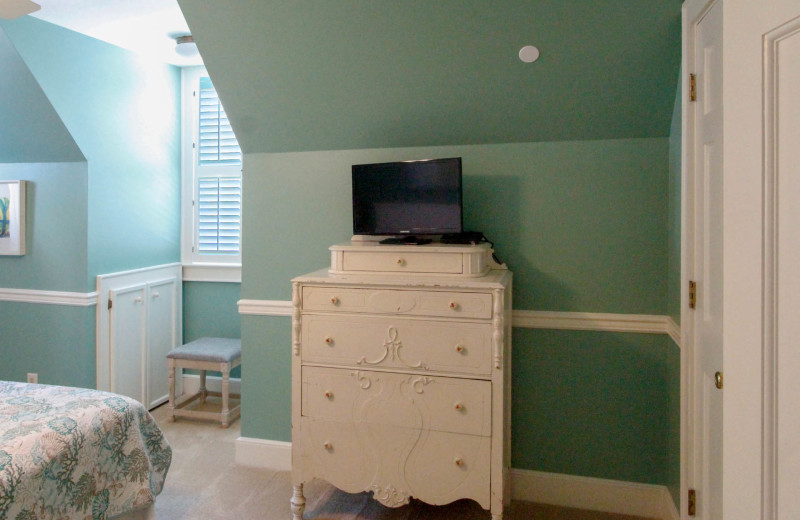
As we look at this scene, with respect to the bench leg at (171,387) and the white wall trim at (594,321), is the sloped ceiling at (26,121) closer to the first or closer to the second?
the bench leg at (171,387)

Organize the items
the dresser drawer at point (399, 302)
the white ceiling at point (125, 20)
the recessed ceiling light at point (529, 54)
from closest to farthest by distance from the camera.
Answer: the dresser drawer at point (399, 302) → the recessed ceiling light at point (529, 54) → the white ceiling at point (125, 20)

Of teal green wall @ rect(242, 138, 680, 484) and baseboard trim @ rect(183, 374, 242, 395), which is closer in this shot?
teal green wall @ rect(242, 138, 680, 484)

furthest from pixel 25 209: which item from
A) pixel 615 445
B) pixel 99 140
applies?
pixel 615 445

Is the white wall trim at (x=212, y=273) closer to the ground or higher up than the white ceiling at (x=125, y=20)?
closer to the ground

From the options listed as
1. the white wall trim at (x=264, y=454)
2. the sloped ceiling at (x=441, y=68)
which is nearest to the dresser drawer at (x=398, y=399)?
the white wall trim at (x=264, y=454)

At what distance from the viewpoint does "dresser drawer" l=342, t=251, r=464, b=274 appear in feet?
7.33

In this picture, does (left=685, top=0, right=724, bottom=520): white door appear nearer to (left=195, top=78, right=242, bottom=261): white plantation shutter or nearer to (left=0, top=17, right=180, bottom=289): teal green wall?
(left=195, top=78, right=242, bottom=261): white plantation shutter

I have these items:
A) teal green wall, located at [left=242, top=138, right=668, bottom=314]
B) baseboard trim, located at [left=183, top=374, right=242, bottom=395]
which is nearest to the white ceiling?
teal green wall, located at [left=242, top=138, right=668, bottom=314]

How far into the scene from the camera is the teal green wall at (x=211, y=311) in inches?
157

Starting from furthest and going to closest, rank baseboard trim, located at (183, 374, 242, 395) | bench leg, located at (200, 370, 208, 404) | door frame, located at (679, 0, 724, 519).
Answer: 1. baseboard trim, located at (183, 374, 242, 395)
2. bench leg, located at (200, 370, 208, 404)
3. door frame, located at (679, 0, 724, 519)

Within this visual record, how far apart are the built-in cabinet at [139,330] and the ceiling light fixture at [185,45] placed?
146 cm

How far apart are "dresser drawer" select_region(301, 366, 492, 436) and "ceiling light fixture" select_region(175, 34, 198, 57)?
2180mm

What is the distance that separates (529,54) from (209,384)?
3164 millimetres
